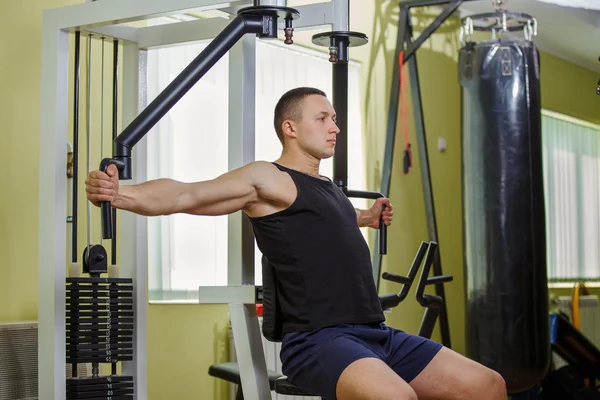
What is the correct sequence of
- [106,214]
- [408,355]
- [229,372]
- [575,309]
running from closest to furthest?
[106,214] → [408,355] → [229,372] → [575,309]

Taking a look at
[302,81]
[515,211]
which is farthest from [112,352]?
[515,211]

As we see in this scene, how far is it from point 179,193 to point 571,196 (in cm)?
599

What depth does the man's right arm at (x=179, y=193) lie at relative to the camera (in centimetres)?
188

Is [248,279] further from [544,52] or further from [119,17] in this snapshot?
[544,52]

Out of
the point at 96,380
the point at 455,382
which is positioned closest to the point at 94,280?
the point at 96,380

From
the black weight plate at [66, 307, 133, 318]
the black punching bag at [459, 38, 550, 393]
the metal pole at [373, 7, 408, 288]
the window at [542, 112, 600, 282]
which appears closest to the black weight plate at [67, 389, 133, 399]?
the black weight plate at [66, 307, 133, 318]

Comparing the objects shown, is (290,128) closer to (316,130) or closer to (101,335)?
(316,130)

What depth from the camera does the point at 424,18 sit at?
5891 millimetres

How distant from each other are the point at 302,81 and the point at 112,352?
2473 millimetres

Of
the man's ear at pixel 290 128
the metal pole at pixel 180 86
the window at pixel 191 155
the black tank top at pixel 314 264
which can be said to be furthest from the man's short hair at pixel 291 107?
the window at pixel 191 155

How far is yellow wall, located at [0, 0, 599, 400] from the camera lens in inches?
126

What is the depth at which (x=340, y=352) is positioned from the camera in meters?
A: 2.10

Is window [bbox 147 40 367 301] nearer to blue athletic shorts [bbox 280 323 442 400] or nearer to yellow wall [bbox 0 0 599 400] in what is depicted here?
yellow wall [bbox 0 0 599 400]

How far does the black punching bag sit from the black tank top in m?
2.70
